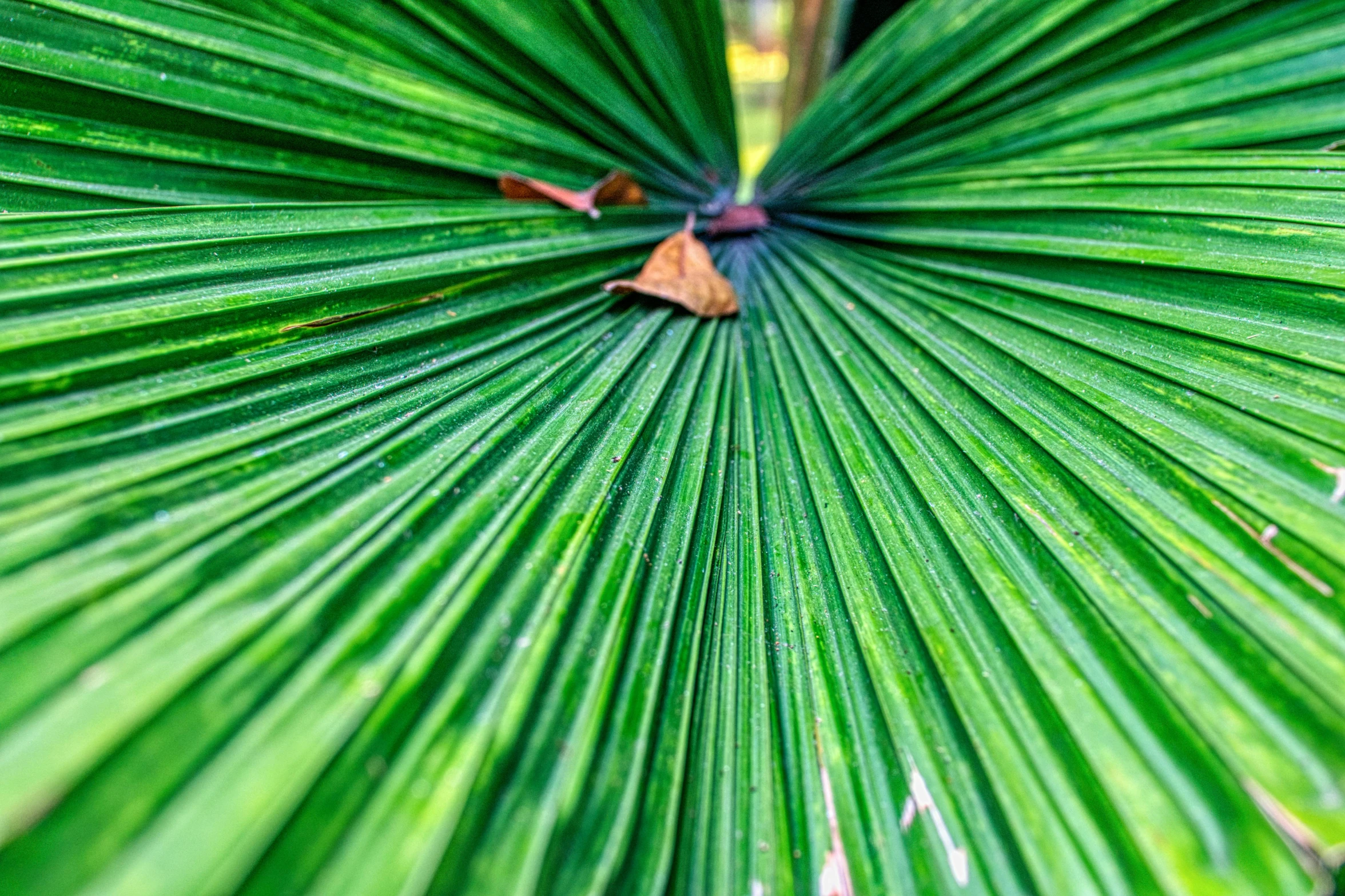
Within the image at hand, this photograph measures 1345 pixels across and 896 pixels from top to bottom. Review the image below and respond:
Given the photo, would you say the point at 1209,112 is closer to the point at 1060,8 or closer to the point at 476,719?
the point at 1060,8

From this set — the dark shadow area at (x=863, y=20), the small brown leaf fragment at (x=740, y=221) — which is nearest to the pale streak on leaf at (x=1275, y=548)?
the small brown leaf fragment at (x=740, y=221)

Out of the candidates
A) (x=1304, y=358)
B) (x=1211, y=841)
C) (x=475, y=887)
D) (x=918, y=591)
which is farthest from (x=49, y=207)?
(x=1304, y=358)

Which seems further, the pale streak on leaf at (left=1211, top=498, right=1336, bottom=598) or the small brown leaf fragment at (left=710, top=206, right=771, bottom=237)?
the small brown leaf fragment at (left=710, top=206, right=771, bottom=237)

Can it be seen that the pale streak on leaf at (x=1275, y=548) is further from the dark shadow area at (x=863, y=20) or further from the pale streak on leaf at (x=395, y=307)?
the dark shadow area at (x=863, y=20)

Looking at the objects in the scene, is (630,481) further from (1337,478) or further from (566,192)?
(1337,478)

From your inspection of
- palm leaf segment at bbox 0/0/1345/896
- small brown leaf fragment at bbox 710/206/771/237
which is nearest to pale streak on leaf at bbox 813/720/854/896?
palm leaf segment at bbox 0/0/1345/896

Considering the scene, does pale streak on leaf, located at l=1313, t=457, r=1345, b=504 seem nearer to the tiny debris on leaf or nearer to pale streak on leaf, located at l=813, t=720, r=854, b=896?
pale streak on leaf, located at l=813, t=720, r=854, b=896

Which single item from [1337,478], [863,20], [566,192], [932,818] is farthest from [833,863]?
[863,20]
